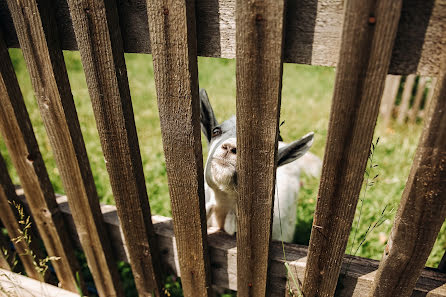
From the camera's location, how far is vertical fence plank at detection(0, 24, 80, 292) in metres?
1.94

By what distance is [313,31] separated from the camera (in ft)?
4.00

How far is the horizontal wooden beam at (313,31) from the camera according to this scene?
1080 millimetres

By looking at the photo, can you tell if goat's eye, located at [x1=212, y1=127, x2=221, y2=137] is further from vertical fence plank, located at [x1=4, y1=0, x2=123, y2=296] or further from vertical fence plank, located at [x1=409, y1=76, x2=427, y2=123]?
vertical fence plank, located at [x1=409, y1=76, x2=427, y2=123]

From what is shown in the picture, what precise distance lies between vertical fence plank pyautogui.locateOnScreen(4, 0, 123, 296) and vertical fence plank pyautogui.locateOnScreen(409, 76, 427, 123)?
208 inches

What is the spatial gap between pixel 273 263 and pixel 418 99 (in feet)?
16.0

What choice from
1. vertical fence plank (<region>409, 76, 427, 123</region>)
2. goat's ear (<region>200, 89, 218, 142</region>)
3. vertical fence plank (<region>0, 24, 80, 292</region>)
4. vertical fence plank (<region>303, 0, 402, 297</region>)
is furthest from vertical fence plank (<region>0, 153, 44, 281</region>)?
vertical fence plank (<region>409, 76, 427, 123</region>)

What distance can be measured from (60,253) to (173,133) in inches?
61.4

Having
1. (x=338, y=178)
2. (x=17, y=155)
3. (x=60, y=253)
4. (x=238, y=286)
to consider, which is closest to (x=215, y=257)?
(x=238, y=286)

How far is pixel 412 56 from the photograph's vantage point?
114 centimetres

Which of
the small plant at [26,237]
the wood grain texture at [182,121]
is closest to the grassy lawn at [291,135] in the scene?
the wood grain texture at [182,121]

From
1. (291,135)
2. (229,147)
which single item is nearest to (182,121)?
(229,147)

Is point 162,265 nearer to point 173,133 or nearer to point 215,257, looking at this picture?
point 215,257

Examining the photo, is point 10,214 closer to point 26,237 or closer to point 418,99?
point 26,237

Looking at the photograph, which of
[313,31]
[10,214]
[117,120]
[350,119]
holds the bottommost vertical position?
[10,214]
